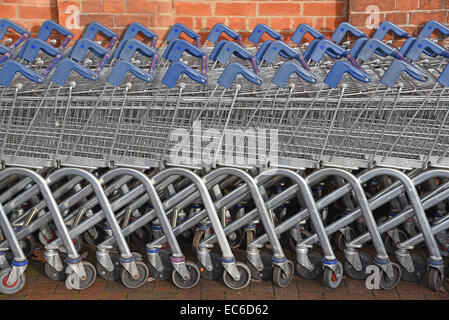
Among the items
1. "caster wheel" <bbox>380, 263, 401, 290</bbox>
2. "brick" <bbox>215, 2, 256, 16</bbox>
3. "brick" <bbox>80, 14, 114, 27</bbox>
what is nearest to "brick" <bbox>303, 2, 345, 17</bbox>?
"brick" <bbox>215, 2, 256, 16</bbox>

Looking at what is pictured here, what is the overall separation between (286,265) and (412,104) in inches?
46.0

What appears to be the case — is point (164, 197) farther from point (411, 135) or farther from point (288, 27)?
point (288, 27)

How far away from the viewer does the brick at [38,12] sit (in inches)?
203

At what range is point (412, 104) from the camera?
336cm

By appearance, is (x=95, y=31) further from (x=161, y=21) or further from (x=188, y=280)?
(x=188, y=280)

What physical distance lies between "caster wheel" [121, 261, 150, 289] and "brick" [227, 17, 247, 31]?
8.69 ft

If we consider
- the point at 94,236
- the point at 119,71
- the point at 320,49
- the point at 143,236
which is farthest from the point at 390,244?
the point at 119,71

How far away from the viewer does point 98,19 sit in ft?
16.3

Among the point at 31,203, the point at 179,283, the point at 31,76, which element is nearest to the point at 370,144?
the point at 179,283

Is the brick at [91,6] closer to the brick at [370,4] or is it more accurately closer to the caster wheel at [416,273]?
the brick at [370,4]

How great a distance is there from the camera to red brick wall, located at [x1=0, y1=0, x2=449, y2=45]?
497cm

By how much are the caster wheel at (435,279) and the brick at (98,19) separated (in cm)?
327

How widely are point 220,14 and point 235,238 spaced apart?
7.38ft

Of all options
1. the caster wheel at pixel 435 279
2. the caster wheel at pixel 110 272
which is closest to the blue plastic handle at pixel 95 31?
the caster wheel at pixel 110 272
